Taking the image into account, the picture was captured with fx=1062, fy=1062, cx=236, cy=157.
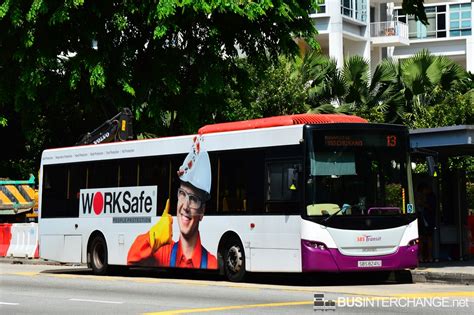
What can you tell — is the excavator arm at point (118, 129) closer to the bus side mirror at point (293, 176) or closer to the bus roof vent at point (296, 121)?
the bus roof vent at point (296, 121)

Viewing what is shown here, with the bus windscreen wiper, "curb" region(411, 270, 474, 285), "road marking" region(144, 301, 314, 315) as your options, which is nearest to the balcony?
"curb" region(411, 270, 474, 285)

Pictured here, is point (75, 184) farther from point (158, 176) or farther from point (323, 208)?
point (323, 208)

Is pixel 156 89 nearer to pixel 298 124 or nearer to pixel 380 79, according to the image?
pixel 380 79

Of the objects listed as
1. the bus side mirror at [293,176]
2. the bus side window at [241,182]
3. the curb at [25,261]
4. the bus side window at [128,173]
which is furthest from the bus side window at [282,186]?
the curb at [25,261]

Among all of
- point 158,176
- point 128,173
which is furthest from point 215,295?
point 128,173

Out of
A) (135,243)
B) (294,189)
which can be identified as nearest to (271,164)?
(294,189)

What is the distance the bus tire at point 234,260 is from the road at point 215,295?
27 cm

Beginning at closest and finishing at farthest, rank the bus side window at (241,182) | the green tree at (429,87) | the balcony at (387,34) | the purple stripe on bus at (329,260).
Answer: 1. the purple stripe on bus at (329,260)
2. the bus side window at (241,182)
3. the green tree at (429,87)
4. the balcony at (387,34)

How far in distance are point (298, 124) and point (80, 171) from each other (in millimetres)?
7561

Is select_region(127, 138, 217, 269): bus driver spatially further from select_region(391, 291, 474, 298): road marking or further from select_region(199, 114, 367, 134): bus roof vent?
select_region(391, 291, 474, 298): road marking

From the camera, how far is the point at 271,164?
20.1 m

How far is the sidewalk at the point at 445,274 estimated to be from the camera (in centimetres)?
1959

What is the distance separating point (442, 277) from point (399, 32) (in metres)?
41.7

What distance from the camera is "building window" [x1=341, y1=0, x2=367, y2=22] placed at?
177 feet
